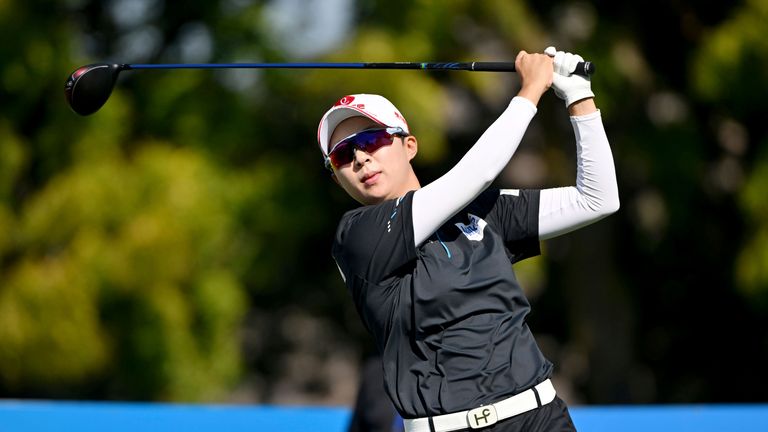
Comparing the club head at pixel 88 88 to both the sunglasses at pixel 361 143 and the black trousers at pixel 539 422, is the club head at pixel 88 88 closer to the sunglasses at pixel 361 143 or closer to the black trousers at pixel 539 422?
the sunglasses at pixel 361 143

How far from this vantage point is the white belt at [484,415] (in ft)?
9.43

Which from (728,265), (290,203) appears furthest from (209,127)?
(728,265)

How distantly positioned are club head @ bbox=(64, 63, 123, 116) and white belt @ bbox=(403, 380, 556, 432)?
1.61 metres

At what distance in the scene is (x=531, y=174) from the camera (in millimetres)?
12539

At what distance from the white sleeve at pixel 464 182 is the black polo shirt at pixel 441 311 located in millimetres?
38

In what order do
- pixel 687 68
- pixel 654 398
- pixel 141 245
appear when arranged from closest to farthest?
pixel 141 245 < pixel 687 68 < pixel 654 398

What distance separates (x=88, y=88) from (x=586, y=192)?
5.52 feet

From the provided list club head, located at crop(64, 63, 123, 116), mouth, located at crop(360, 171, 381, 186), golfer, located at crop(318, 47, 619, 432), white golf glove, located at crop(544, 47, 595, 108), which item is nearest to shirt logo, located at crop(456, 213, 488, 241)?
golfer, located at crop(318, 47, 619, 432)

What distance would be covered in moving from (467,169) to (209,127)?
6751 mm

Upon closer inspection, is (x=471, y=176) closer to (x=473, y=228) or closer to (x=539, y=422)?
(x=473, y=228)

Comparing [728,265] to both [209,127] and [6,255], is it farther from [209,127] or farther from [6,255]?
[6,255]

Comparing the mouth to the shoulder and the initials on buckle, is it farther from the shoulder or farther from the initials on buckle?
the initials on buckle

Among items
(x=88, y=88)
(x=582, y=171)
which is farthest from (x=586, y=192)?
(x=88, y=88)

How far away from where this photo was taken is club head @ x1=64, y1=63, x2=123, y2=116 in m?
3.77
